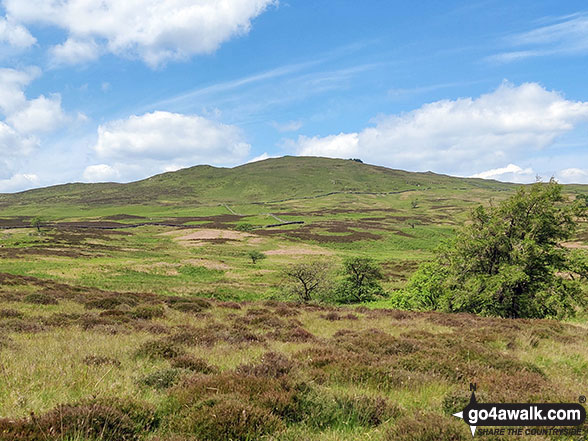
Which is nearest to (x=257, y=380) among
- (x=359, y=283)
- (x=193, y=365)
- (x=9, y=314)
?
(x=193, y=365)

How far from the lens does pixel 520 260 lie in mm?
19703

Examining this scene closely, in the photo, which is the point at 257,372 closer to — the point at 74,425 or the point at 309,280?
the point at 74,425

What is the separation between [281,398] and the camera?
16.3 ft

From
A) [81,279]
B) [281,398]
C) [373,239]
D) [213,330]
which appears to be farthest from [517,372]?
[373,239]

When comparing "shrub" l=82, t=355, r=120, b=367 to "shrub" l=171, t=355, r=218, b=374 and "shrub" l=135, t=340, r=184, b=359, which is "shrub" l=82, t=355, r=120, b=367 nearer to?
"shrub" l=135, t=340, r=184, b=359

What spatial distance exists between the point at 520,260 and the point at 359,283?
2112 cm

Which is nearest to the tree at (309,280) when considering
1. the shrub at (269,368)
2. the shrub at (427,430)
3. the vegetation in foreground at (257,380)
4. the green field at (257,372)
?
the green field at (257,372)

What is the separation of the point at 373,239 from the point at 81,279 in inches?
3063

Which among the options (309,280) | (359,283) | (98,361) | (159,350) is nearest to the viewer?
(98,361)

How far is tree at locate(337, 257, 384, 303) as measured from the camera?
38188 mm

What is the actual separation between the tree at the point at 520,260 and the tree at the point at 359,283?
16.1 meters

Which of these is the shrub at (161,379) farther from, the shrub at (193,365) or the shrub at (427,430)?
the shrub at (427,430)

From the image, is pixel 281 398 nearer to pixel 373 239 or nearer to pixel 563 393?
pixel 563 393

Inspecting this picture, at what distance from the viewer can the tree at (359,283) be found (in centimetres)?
3819
